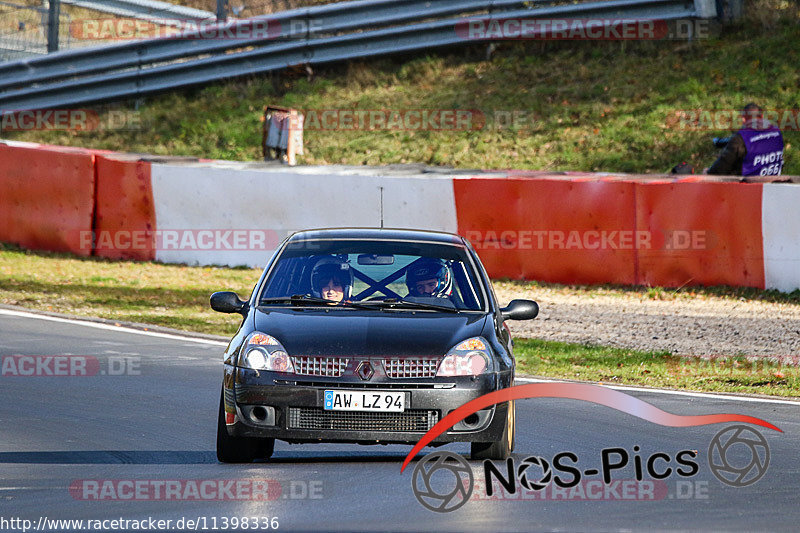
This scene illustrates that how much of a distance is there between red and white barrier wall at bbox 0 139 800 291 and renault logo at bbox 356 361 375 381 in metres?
9.63

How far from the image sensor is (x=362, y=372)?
24.0 feet

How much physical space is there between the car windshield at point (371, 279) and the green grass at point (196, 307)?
3.90 metres

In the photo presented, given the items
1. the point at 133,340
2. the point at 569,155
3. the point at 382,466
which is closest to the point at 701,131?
the point at 569,155

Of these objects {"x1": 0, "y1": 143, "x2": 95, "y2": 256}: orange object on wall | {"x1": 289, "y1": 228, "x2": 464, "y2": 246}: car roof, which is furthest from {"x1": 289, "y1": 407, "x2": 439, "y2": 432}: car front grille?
{"x1": 0, "y1": 143, "x2": 95, "y2": 256}: orange object on wall

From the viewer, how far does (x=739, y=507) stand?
22.2 ft

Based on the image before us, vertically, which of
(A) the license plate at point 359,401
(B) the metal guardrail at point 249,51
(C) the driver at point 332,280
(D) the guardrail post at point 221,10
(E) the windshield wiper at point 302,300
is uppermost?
(D) the guardrail post at point 221,10

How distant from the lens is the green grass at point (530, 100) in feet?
72.3

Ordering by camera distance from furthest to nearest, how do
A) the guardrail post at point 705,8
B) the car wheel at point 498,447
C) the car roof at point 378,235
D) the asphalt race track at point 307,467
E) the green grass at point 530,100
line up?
the guardrail post at point 705,8 < the green grass at point 530,100 < the car roof at point 378,235 < the car wheel at point 498,447 < the asphalt race track at point 307,467

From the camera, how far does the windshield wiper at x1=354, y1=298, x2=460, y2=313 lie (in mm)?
8047

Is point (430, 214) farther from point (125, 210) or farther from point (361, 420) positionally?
point (361, 420)

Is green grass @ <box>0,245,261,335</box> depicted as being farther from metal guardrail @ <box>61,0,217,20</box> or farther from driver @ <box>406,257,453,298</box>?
metal guardrail @ <box>61,0,217,20</box>

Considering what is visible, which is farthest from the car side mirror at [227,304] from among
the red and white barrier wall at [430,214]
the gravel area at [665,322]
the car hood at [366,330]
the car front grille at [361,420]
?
the red and white barrier wall at [430,214]

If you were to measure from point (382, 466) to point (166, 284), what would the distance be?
9883mm

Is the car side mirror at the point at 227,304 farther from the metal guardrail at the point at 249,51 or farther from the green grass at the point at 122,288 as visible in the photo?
the metal guardrail at the point at 249,51
